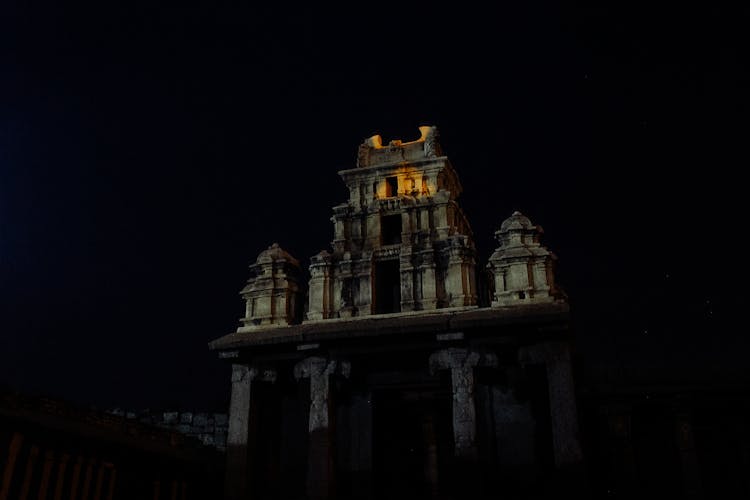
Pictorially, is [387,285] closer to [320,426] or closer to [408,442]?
[408,442]

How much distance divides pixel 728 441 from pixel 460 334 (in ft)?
31.0

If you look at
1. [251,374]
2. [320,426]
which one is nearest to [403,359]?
[320,426]

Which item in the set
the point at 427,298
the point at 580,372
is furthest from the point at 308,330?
the point at 580,372

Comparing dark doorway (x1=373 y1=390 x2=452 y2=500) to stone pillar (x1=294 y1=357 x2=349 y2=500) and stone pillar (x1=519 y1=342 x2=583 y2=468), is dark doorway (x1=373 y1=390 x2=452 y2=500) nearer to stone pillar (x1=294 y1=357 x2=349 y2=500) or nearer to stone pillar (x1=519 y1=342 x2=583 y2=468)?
stone pillar (x1=294 y1=357 x2=349 y2=500)

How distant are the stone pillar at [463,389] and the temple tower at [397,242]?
196cm

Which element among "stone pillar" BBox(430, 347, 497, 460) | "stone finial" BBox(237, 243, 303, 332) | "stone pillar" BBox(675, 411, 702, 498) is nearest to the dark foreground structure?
"stone finial" BBox(237, 243, 303, 332)

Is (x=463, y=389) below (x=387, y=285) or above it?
below

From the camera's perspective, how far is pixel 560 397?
1553cm

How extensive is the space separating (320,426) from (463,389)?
153 inches

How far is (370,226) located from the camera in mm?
20625

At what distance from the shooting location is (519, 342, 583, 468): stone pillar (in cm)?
1505

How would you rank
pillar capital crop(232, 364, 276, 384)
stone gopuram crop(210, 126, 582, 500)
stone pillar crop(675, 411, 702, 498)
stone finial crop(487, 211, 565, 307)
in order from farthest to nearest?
pillar capital crop(232, 364, 276, 384) → stone pillar crop(675, 411, 702, 498) → stone finial crop(487, 211, 565, 307) → stone gopuram crop(210, 126, 582, 500)

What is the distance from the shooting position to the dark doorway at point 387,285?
798 inches

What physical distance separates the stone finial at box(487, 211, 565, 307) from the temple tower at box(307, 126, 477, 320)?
1.11m
